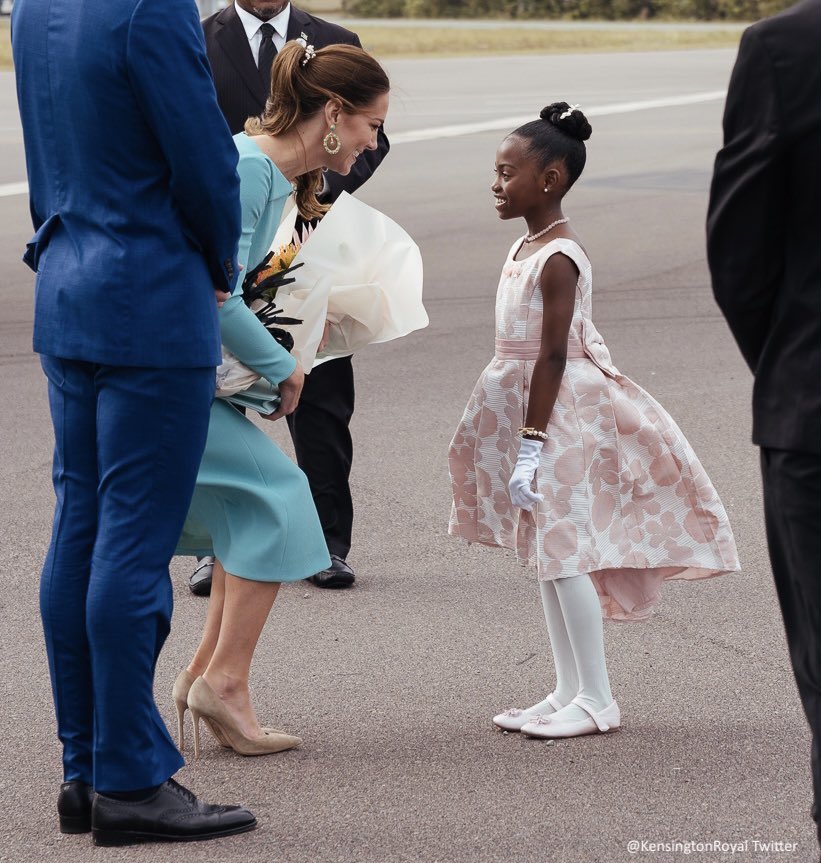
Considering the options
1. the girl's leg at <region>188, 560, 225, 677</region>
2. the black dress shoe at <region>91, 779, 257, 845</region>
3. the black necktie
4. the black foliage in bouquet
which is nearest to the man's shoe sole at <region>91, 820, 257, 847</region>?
the black dress shoe at <region>91, 779, 257, 845</region>

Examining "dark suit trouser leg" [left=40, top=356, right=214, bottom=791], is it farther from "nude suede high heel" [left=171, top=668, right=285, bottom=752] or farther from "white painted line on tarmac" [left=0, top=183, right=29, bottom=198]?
"white painted line on tarmac" [left=0, top=183, right=29, bottom=198]

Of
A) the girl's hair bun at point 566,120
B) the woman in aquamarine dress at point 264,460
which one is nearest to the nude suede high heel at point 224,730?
the woman in aquamarine dress at point 264,460

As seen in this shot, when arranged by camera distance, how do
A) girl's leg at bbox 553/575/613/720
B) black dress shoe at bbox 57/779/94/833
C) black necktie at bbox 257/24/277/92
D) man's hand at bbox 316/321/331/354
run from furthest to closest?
black necktie at bbox 257/24/277/92
man's hand at bbox 316/321/331/354
girl's leg at bbox 553/575/613/720
black dress shoe at bbox 57/779/94/833

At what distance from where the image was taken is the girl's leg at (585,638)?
11.8ft

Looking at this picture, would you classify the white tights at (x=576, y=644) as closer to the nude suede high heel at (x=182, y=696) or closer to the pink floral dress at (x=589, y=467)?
the pink floral dress at (x=589, y=467)

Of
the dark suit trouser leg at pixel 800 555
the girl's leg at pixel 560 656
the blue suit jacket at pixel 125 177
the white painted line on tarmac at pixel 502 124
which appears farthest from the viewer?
the white painted line on tarmac at pixel 502 124

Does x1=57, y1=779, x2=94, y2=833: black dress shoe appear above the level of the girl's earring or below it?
below

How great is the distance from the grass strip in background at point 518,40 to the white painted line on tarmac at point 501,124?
1147 centimetres

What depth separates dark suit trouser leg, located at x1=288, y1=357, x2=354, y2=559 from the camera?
494 cm

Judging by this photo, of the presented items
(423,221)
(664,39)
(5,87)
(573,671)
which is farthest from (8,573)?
(664,39)

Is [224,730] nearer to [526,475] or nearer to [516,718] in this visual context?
[516,718]

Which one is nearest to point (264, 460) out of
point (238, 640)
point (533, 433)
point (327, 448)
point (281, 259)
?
point (238, 640)

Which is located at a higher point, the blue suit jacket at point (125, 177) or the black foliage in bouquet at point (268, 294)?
the blue suit jacket at point (125, 177)

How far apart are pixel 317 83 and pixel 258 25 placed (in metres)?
1.82
